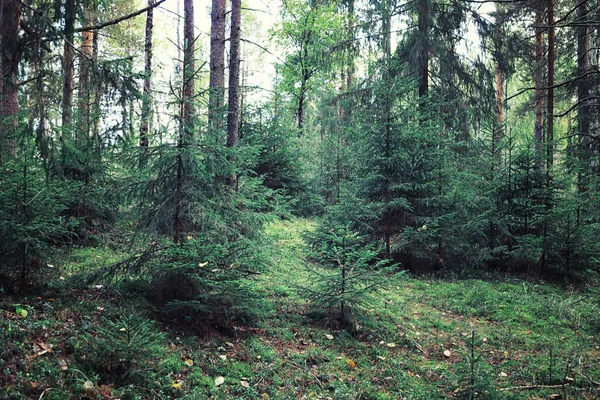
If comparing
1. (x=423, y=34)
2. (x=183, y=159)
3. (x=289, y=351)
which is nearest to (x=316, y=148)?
(x=423, y=34)

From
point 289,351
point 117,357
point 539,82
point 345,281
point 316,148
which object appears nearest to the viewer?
point 117,357

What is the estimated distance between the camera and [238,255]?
481 cm

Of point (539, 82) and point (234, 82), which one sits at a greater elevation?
point (539, 82)

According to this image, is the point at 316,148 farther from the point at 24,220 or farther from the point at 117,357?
the point at 117,357

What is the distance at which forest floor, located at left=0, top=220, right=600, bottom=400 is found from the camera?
3.38 m

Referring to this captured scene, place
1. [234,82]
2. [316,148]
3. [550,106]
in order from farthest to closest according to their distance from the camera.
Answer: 1. [316,148]
2. [550,106]
3. [234,82]

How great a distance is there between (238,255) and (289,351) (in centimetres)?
133

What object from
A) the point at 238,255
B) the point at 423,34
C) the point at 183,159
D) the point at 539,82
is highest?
the point at 423,34

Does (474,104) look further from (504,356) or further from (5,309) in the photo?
(5,309)

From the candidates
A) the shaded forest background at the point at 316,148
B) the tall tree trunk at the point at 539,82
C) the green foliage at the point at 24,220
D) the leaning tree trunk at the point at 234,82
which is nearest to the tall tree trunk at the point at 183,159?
the shaded forest background at the point at 316,148

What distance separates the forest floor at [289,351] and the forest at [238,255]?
0.09 ft

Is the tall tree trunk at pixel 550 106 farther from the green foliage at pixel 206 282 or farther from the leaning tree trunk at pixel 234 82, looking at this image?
the green foliage at pixel 206 282

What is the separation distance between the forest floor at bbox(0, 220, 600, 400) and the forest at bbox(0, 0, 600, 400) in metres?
0.03

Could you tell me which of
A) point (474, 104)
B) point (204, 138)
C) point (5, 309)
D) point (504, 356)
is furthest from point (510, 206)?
point (5, 309)
